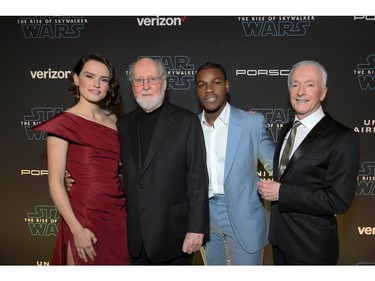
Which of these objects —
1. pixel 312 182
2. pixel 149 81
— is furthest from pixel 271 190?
pixel 149 81

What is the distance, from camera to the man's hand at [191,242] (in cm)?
199

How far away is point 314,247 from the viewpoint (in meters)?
1.80

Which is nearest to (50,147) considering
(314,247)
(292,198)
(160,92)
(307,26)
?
(160,92)

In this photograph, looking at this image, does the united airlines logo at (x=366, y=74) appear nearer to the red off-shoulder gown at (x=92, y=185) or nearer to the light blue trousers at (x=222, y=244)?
the light blue trousers at (x=222, y=244)

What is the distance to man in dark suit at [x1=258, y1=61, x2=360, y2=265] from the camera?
174cm

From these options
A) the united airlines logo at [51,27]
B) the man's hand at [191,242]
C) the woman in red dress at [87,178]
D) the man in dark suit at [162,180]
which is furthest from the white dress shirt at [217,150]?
the united airlines logo at [51,27]

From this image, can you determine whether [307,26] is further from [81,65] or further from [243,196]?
[81,65]

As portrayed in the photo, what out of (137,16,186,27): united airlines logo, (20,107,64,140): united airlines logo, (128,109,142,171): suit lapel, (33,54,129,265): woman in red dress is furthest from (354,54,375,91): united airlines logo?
(20,107,64,140): united airlines logo

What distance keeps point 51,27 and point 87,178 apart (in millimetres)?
1685

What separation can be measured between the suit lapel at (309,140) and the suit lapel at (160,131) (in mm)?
713

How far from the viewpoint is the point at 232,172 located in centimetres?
215

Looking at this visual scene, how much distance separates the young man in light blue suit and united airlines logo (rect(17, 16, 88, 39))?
4.62 feet

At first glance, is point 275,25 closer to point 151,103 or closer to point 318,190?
point 151,103

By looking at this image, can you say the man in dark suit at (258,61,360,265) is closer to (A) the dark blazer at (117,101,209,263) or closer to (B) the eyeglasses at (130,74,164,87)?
(A) the dark blazer at (117,101,209,263)
